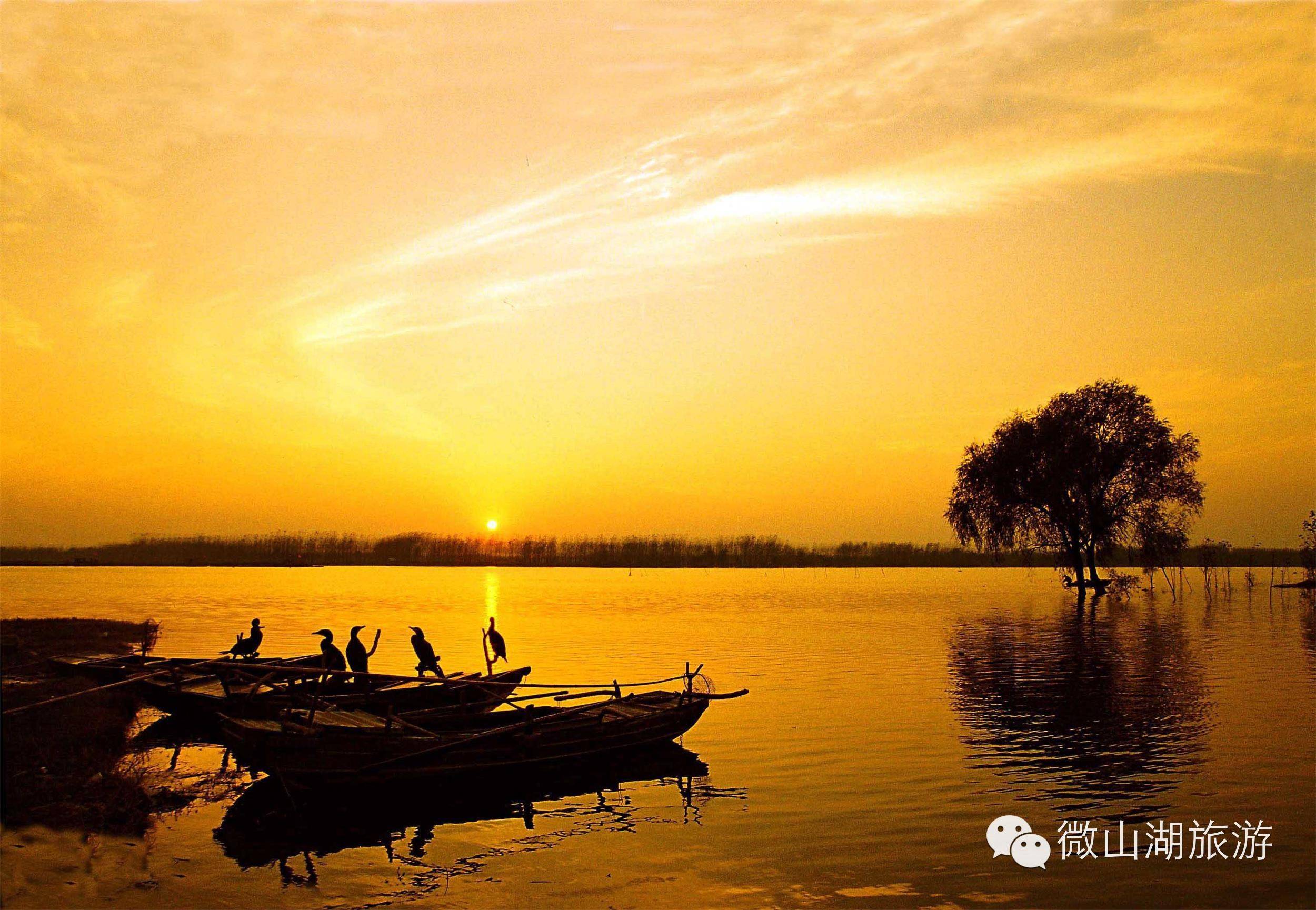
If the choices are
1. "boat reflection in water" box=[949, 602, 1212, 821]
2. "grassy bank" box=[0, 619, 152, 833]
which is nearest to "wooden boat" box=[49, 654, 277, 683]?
"grassy bank" box=[0, 619, 152, 833]

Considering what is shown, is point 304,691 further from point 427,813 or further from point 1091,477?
point 1091,477

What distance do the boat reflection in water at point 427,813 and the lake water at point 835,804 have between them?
6 centimetres

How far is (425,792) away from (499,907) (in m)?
5.21

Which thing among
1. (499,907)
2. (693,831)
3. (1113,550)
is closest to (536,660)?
(693,831)

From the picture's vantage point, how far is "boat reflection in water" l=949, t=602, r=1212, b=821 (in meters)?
15.5

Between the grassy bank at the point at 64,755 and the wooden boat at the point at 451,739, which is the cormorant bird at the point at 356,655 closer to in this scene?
the wooden boat at the point at 451,739

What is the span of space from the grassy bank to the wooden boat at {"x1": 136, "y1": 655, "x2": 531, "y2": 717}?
129cm

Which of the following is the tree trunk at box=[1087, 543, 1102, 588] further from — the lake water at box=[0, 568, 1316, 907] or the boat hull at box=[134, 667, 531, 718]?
the boat hull at box=[134, 667, 531, 718]

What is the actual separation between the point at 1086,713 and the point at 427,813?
14719 mm

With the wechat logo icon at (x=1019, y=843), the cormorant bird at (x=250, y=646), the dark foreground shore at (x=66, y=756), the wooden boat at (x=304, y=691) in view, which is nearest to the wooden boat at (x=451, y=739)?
the wooden boat at (x=304, y=691)

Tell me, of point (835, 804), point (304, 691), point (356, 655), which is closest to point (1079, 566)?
point (835, 804)

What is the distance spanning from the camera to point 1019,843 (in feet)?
41.4

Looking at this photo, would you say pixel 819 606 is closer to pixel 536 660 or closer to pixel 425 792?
pixel 536 660

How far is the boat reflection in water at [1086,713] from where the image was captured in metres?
15.5
